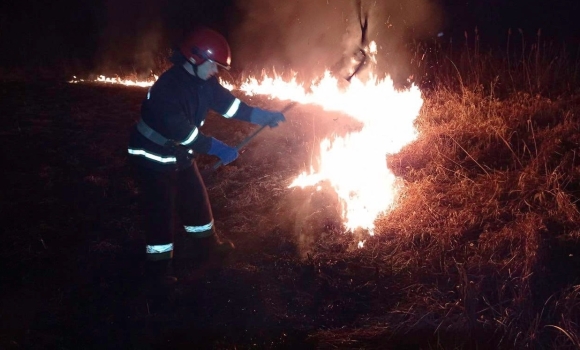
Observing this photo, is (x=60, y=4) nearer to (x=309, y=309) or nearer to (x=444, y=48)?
(x=444, y=48)

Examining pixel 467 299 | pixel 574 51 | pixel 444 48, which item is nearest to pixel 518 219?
pixel 467 299

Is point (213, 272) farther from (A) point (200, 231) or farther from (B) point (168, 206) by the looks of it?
(B) point (168, 206)

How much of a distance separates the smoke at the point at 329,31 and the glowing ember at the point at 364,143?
3.55 feet

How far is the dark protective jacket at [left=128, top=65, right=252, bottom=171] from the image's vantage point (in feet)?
13.0

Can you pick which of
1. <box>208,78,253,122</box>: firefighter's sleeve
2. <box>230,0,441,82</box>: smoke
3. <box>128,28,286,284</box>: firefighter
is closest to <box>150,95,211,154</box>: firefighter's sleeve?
<box>128,28,286,284</box>: firefighter

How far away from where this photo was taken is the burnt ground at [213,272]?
3.53 metres

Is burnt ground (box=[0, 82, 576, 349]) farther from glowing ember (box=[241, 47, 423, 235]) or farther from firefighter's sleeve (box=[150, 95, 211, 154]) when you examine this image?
firefighter's sleeve (box=[150, 95, 211, 154])

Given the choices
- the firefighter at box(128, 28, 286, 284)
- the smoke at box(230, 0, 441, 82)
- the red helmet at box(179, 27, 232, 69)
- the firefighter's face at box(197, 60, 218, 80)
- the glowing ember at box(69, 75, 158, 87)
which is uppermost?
the smoke at box(230, 0, 441, 82)

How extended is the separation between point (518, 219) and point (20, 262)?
420 centimetres

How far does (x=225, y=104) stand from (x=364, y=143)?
6.24 feet

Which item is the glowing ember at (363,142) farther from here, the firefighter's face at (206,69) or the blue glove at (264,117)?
the firefighter's face at (206,69)

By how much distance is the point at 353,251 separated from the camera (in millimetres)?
4430


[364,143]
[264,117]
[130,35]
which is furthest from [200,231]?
[130,35]

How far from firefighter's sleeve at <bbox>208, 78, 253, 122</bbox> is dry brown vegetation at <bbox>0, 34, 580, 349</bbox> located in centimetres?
114
